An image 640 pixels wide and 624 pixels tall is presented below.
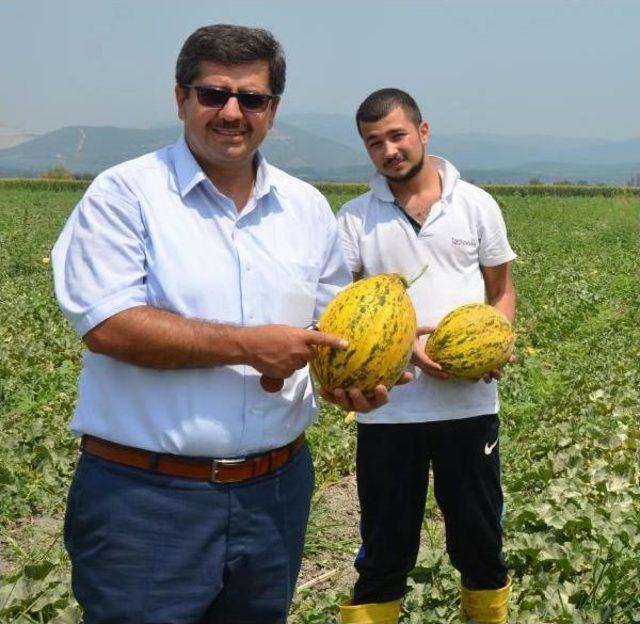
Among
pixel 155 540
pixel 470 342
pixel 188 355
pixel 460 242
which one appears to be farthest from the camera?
pixel 460 242

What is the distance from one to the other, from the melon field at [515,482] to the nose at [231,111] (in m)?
2.06

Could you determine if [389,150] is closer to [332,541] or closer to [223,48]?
[223,48]

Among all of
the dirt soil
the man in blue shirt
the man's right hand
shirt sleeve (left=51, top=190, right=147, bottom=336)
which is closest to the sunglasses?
the man in blue shirt

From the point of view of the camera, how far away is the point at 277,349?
2.34 metres

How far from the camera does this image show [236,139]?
2477 millimetres

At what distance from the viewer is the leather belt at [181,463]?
7.85 ft

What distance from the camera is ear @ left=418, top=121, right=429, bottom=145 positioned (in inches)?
143

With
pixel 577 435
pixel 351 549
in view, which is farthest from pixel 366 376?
pixel 577 435

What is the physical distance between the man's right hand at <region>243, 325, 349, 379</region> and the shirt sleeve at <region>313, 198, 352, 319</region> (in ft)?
1.37

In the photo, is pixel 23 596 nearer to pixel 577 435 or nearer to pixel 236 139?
pixel 236 139

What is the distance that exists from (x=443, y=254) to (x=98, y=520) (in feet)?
5.61

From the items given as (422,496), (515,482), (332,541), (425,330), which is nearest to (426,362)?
(425,330)

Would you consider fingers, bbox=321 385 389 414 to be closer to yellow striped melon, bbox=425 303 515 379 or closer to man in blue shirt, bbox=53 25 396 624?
man in blue shirt, bbox=53 25 396 624

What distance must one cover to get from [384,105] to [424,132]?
25 cm
